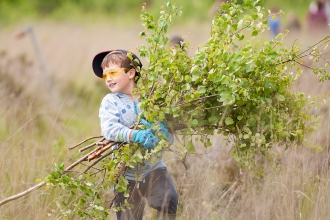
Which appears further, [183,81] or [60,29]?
[60,29]

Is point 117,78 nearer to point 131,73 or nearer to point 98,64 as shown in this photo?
point 131,73

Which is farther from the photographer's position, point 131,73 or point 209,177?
point 209,177

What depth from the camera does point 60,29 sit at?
17.6 metres

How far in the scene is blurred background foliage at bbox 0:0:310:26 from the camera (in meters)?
25.1

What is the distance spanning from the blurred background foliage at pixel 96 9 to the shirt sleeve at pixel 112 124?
20609 millimetres

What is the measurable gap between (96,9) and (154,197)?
2681 cm

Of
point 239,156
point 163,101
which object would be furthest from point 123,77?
point 239,156

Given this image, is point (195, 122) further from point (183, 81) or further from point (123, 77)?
point (123, 77)

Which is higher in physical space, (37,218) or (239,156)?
(239,156)

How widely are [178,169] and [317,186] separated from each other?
4.57 feet

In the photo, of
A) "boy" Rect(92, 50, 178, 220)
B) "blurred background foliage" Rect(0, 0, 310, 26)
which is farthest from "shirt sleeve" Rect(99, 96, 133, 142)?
"blurred background foliage" Rect(0, 0, 310, 26)

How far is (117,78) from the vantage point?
3777 millimetres

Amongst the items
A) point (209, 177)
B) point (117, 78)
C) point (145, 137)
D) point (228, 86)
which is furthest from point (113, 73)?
point (209, 177)

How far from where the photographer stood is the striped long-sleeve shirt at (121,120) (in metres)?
3.57
